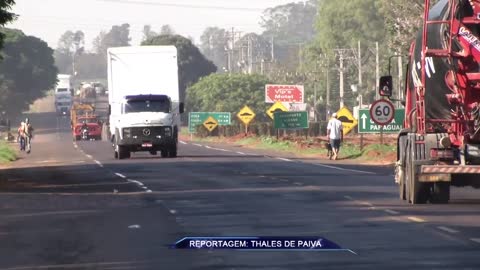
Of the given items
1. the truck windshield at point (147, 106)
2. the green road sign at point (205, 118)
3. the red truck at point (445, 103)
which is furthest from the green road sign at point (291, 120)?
the red truck at point (445, 103)

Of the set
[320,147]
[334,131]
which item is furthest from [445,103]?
[320,147]

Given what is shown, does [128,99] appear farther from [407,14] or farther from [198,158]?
[407,14]

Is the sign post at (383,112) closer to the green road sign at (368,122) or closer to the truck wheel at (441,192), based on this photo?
the green road sign at (368,122)

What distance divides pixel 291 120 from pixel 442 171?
50526 mm

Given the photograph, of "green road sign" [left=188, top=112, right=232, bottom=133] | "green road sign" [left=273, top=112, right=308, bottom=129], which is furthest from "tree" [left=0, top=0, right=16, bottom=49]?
"green road sign" [left=188, top=112, right=232, bottom=133]

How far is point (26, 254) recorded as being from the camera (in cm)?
1783

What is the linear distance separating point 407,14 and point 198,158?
18403 millimetres

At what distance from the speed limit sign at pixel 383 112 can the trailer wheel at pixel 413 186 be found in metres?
21.7

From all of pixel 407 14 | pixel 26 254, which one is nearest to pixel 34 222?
pixel 26 254

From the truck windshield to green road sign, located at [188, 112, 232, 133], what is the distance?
41718 mm

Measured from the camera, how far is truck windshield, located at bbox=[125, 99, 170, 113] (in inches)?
2074

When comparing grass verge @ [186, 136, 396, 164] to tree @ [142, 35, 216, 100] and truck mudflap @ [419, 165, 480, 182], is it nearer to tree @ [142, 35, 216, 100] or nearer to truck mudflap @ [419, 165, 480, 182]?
truck mudflap @ [419, 165, 480, 182]

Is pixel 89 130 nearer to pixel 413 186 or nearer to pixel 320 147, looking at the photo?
pixel 320 147

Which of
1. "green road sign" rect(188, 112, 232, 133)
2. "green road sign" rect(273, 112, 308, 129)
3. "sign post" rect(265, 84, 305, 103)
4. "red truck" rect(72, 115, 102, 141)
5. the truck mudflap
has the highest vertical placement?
"sign post" rect(265, 84, 305, 103)
